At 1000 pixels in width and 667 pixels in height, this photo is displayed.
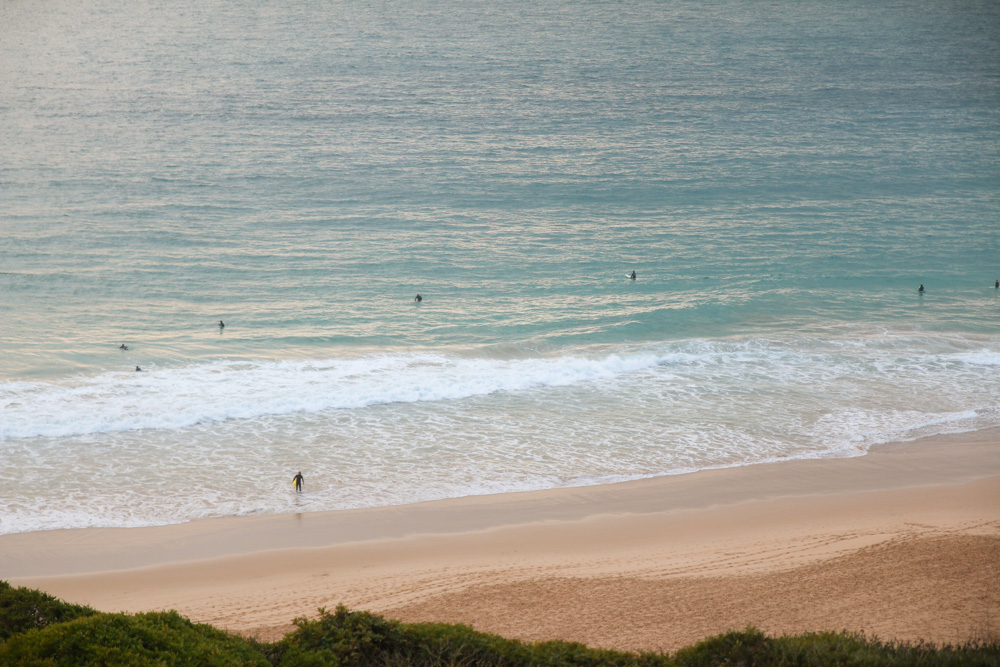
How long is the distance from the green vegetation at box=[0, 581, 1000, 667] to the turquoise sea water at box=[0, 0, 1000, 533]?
6.64 m

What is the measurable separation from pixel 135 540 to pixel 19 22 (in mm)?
73586

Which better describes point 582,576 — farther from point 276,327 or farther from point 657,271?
point 657,271

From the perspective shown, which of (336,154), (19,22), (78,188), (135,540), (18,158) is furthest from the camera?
(19,22)

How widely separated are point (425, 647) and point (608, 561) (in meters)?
5.30

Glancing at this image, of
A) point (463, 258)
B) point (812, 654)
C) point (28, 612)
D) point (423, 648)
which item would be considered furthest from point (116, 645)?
point (463, 258)

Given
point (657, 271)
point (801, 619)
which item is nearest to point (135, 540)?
point (801, 619)

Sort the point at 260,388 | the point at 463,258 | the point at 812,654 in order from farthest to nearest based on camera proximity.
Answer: the point at 463,258 → the point at 260,388 → the point at 812,654

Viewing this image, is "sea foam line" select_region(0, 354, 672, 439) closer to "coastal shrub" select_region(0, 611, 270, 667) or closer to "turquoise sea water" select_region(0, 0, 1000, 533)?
"turquoise sea water" select_region(0, 0, 1000, 533)

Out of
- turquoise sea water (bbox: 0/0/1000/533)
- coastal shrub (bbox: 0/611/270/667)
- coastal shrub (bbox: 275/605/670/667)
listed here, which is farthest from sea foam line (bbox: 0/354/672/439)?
coastal shrub (bbox: 0/611/270/667)

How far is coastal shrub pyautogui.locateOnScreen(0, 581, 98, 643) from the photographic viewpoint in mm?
7309

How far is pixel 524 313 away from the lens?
27.2 meters

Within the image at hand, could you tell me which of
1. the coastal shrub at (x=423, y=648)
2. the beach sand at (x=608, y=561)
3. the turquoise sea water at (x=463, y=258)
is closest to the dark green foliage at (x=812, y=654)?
the coastal shrub at (x=423, y=648)

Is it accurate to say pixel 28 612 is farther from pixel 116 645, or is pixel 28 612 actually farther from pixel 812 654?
pixel 812 654

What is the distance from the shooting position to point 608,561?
1255cm
